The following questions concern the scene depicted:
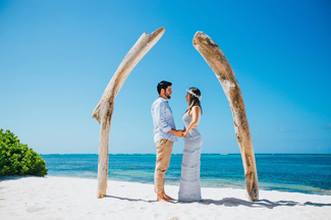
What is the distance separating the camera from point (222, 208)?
5039 mm

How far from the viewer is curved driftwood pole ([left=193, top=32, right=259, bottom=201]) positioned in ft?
19.0

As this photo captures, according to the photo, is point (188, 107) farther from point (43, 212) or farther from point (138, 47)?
point (43, 212)

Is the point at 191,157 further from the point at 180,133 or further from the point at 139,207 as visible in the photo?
the point at 139,207

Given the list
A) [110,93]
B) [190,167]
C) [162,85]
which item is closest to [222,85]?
[162,85]

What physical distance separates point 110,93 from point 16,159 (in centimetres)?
491

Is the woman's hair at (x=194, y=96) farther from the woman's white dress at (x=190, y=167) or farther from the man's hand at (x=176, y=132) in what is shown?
the man's hand at (x=176, y=132)

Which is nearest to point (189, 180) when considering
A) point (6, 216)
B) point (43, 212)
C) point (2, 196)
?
point (43, 212)

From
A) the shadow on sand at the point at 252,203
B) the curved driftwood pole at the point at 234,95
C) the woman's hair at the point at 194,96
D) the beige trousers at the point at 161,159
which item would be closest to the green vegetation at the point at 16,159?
the shadow on sand at the point at 252,203

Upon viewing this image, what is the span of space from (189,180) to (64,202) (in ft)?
8.12

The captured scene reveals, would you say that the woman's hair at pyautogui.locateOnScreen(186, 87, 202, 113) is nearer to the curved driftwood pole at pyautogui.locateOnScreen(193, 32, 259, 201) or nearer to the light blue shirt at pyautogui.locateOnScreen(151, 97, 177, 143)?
the light blue shirt at pyautogui.locateOnScreen(151, 97, 177, 143)

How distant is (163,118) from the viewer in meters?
5.51

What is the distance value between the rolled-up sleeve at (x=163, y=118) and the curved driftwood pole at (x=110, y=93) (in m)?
1.27

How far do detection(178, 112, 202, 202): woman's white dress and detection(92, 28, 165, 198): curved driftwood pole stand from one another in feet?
5.48

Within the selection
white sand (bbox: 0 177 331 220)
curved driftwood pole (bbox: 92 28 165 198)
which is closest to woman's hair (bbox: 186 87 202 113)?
curved driftwood pole (bbox: 92 28 165 198)
